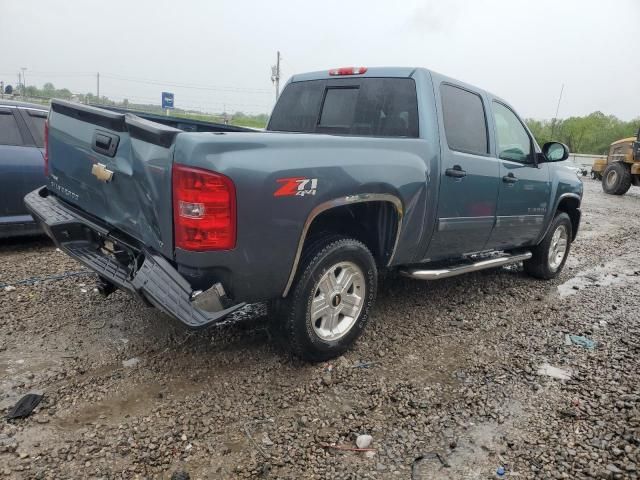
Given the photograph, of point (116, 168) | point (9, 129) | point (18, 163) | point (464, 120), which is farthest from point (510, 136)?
point (9, 129)

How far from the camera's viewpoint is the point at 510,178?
14.9ft

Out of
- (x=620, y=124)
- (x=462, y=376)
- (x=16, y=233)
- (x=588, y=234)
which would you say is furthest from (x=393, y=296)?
(x=620, y=124)

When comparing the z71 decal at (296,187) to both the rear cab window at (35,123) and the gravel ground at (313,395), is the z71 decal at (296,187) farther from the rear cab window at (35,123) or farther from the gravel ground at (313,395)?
the rear cab window at (35,123)

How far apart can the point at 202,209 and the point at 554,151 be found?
402cm

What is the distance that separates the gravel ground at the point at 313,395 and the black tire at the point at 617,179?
14.4m

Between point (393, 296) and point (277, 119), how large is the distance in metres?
2.08

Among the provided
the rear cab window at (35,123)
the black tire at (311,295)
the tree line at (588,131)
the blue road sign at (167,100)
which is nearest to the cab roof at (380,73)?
the black tire at (311,295)

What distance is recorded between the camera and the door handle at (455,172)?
3.77 meters

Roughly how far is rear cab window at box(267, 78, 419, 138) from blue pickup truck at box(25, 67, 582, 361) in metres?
0.01

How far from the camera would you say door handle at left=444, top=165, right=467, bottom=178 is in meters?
3.77

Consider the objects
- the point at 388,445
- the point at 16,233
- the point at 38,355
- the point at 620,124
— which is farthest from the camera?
the point at 620,124

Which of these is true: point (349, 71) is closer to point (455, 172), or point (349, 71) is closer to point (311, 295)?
point (455, 172)

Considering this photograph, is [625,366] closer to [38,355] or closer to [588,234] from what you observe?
[38,355]

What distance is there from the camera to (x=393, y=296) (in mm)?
4820
